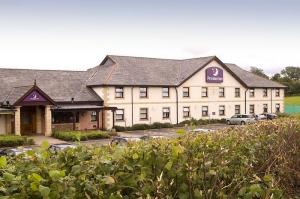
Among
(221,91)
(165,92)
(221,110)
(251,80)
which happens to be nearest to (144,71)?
(165,92)

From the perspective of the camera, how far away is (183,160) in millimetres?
4770

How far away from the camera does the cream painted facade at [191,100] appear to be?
44.5m

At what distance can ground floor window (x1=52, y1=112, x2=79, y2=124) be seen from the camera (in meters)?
40.7

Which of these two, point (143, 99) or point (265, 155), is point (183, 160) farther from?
point (143, 99)

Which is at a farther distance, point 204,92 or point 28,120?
point 204,92

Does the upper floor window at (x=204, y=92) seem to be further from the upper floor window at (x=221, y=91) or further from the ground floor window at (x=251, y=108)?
the ground floor window at (x=251, y=108)

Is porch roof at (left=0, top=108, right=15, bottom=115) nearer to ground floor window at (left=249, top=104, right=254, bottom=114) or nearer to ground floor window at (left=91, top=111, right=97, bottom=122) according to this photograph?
ground floor window at (left=91, top=111, right=97, bottom=122)

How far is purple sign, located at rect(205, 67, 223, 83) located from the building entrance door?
70.8 feet

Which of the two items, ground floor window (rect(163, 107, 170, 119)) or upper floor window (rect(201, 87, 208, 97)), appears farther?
upper floor window (rect(201, 87, 208, 97))

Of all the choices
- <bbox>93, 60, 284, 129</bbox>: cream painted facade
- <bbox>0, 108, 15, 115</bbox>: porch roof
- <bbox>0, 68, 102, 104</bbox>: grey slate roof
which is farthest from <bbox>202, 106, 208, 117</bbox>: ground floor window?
<bbox>0, 108, 15, 115</bbox>: porch roof

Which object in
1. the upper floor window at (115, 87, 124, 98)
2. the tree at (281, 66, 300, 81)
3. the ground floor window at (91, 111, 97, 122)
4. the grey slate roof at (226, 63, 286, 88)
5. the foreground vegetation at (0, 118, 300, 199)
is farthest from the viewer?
the tree at (281, 66, 300, 81)

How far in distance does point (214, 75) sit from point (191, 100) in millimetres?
4770

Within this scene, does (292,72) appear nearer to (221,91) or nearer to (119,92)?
(221,91)

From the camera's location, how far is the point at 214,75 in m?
52.4
